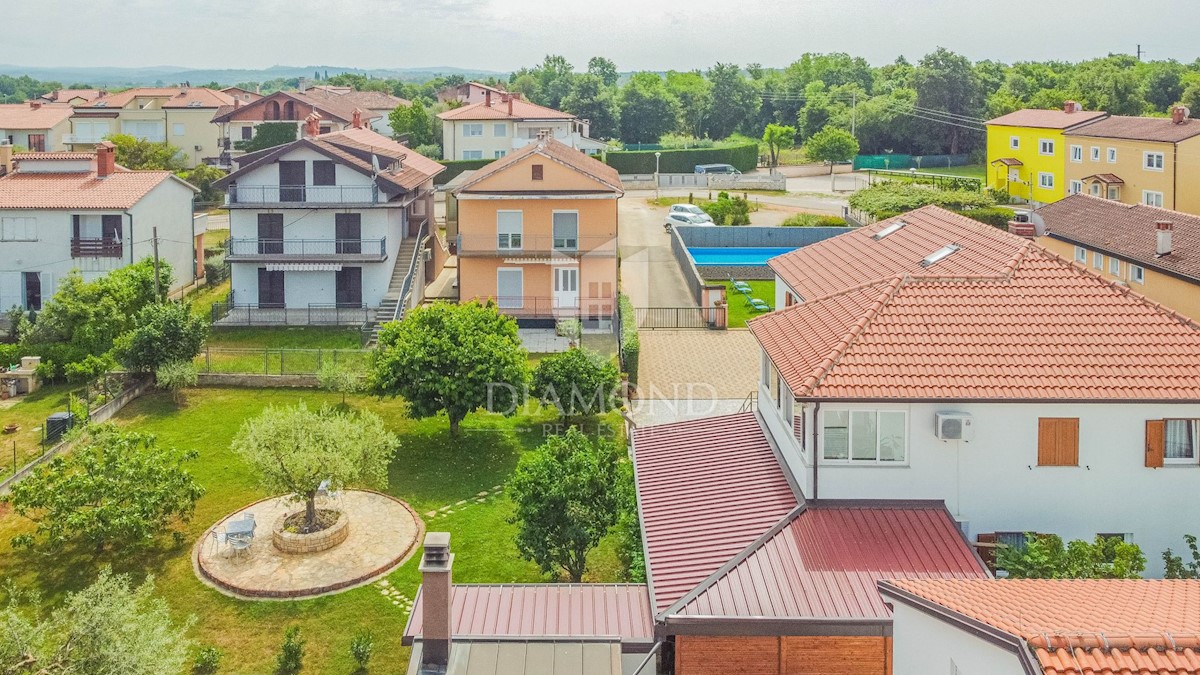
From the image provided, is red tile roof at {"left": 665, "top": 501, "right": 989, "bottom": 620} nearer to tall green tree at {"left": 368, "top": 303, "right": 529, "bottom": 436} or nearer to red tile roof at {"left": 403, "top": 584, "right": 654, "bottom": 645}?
red tile roof at {"left": 403, "top": 584, "right": 654, "bottom": 645}

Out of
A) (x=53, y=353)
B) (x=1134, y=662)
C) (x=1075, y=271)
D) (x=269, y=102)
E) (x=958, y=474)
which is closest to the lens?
(x=1134, y=662)

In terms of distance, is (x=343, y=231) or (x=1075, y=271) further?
(x=343, y=231)

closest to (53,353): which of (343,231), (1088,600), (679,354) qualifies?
(343,231)

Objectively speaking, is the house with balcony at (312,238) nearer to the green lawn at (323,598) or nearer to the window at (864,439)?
the green lawn at (323,598)

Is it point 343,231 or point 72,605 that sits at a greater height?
point 343,231

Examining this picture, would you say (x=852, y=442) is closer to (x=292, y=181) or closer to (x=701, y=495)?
(x=701, y=495)

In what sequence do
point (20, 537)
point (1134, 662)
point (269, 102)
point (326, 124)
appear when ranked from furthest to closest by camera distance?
1. point (269, 102)
2. point (326, 124)
3. point (20, 537)
4. point (1134, 662)

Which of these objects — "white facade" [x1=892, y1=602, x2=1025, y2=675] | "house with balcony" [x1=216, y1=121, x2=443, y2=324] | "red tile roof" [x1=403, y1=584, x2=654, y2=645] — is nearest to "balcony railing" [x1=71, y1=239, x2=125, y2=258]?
"house with balcony" [x1=216, y1=121, x2=443, y2=324]

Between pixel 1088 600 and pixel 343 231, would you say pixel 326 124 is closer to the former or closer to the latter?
pixel 343 231
